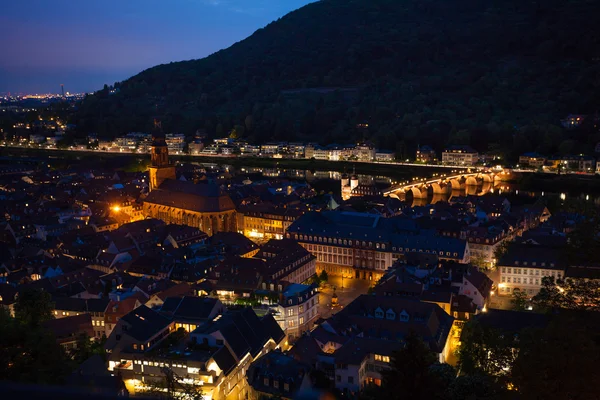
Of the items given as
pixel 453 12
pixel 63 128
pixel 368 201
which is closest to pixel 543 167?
pixel 368 201

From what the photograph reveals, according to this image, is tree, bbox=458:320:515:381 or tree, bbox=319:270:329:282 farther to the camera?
tree, bbox=319:270:329:282

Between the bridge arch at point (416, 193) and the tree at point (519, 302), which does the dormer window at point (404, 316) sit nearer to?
the tree at point (519, 302)

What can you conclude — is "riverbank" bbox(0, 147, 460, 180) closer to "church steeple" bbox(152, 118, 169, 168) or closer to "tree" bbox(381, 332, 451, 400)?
"church steeple" bbox(152, 118, 169, 168)

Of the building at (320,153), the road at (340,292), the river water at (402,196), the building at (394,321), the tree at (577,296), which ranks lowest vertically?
the road at (340,292)

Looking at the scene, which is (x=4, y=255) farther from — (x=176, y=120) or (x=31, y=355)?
(x=176, y=120)

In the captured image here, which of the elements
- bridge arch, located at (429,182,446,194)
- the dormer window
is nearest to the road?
the dormer window

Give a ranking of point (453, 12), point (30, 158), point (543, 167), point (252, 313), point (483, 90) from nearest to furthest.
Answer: point (252, 313) < point (543, 167) < point (30, 158) < point (483, 90) < point (453, 12)

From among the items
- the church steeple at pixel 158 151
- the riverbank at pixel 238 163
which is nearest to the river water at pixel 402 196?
the riverbank at pixel 238 163
